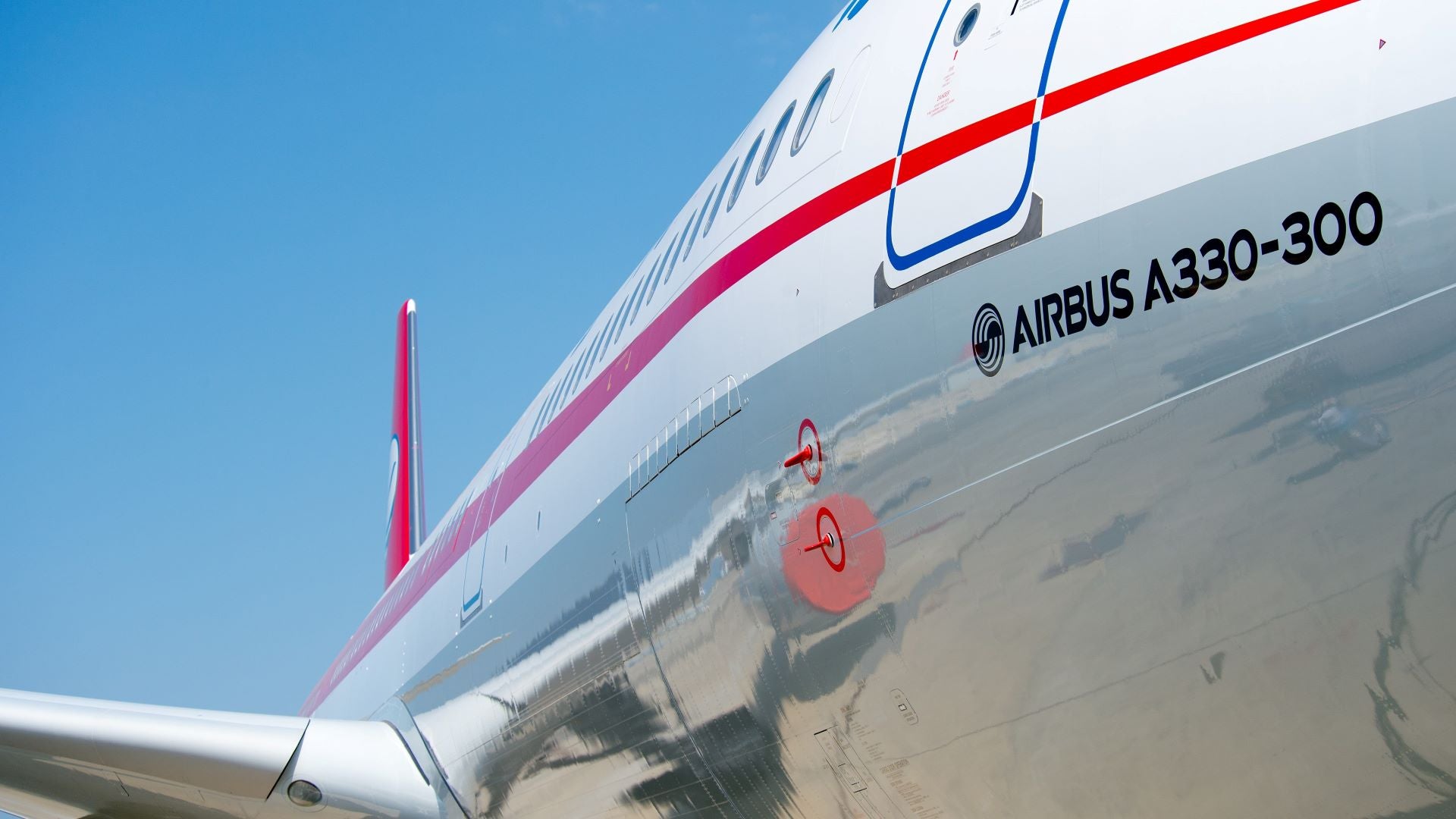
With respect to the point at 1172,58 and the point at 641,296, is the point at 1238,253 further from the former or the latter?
the point at 641,296

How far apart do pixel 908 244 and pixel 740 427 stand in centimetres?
107

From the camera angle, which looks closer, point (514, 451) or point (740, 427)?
point (740, 427)

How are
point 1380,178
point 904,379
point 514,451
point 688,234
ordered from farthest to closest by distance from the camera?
point 514,451, point 688,234, point 904,379, point 1380,178

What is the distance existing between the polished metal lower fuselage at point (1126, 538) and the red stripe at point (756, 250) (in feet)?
1.15

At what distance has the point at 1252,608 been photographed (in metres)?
2.76

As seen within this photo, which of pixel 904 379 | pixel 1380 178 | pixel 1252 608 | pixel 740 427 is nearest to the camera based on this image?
pixel 1380 178

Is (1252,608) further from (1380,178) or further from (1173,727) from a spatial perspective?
(1380,178)

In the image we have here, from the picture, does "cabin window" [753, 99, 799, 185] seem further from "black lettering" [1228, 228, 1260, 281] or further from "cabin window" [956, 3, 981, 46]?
"black lettering" [1228, 228, 1260, 281]

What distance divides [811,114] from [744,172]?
690mm

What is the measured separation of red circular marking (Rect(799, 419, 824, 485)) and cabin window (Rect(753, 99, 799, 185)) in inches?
52.2

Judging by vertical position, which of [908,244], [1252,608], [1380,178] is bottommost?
[1252,608]

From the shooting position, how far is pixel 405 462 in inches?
754

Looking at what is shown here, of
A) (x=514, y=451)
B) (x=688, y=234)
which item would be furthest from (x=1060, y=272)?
(x=514, y=451)

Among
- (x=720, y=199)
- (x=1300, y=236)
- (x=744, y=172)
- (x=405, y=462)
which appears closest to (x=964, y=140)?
(x=1300, y=236)
